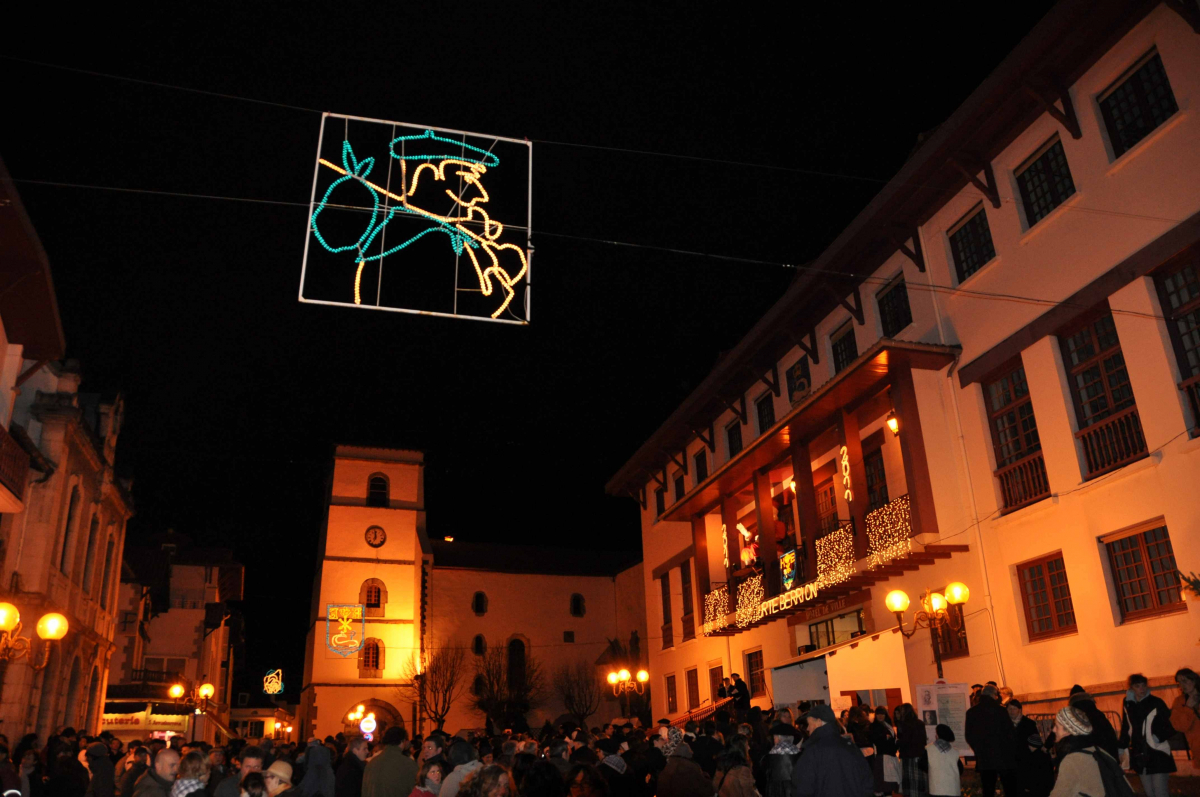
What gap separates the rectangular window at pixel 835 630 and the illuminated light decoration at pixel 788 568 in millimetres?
1459

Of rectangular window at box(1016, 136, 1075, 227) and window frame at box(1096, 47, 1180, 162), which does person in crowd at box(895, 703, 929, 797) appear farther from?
window frame at box(1096, 47, 1180, 162)

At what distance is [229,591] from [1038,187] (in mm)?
58691

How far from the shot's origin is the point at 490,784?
21.2 feet

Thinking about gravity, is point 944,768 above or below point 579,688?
below

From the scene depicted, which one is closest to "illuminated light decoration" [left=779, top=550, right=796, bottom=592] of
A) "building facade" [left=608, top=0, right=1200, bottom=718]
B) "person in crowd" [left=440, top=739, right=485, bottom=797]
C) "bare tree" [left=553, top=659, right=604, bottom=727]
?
"building facade" [left=608, top=0, right=1200, bottom=718]

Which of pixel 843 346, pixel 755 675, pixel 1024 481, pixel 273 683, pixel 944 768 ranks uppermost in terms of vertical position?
pixel 843 346

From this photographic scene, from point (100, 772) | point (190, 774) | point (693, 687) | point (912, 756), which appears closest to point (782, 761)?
point (912, 756)

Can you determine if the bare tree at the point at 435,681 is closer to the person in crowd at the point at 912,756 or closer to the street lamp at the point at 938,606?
the street lamp at the point at 938,606

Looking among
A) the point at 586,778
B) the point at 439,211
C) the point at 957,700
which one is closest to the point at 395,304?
the point at 439,211

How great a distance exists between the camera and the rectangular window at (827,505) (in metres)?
24.2

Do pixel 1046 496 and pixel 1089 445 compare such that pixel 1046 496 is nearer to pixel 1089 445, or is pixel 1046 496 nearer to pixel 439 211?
pixel 1089 445

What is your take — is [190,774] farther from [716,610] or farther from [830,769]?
[716,610]

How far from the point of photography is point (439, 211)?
11.3 m

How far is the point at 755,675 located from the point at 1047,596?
11.8 metres
